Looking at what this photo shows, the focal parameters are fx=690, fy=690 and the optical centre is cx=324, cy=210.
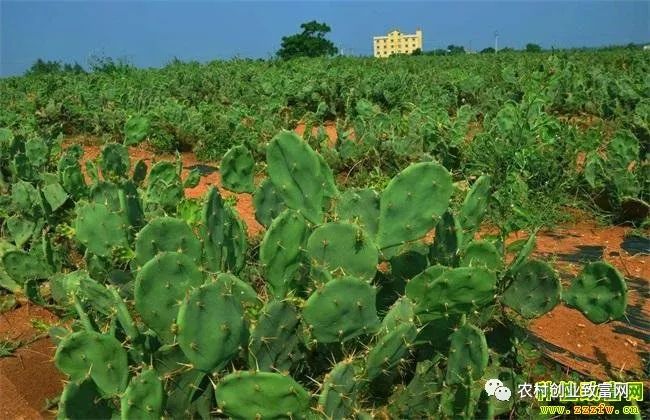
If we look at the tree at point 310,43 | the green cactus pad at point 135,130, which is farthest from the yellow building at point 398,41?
the green cactus pad at point 135,130

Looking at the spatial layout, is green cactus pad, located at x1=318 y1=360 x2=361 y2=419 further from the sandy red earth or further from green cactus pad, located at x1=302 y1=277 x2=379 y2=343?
the sandy red earth

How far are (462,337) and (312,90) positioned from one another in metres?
6.76

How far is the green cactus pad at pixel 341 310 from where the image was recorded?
1900 millimetres

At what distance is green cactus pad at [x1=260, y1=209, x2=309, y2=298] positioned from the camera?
82.3 inches

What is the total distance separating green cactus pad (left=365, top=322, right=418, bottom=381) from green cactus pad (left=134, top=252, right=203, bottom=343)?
543mm

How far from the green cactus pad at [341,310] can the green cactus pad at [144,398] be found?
444 mm

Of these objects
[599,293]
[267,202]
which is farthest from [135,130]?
[599,293]

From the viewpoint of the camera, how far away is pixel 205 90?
9844 millimetres

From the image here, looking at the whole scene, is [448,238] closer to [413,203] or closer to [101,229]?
[413,203]

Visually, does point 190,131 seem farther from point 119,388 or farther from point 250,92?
point 119,388

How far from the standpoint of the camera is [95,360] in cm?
193

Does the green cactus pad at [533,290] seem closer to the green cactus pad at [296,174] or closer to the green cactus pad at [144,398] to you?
the green cactus pad at [296,174]

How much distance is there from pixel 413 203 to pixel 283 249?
46 cm

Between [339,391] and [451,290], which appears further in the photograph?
[451,290]
